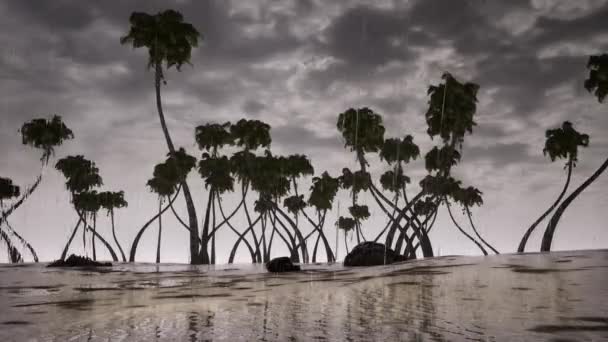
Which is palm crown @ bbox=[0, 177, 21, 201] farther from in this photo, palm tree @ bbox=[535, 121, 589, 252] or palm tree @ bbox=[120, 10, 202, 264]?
palm tree @ bbox=[535, 121, 589, 252]

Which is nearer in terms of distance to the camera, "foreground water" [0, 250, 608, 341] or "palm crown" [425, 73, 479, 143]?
"foreground water" [0, 250, 608, 341]

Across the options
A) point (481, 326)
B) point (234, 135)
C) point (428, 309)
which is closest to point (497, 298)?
point (428, 309)

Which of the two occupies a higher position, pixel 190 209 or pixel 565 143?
pixel 565 143

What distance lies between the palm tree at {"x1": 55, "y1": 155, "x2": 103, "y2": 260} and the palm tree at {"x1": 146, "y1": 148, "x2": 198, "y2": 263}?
26.0 ft

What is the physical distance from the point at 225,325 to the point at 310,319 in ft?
1.89

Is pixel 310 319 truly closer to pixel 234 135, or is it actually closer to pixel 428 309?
pixel 428 309

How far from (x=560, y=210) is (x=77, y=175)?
54546 mm

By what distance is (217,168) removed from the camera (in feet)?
175

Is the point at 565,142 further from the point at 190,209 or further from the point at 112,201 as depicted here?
the point at 112,201

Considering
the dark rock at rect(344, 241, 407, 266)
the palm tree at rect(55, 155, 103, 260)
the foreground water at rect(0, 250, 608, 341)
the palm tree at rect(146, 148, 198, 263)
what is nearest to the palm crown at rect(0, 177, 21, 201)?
the palm tree at rect(55, 155, 103, 260)

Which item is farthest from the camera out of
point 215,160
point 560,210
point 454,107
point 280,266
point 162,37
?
point 215,160

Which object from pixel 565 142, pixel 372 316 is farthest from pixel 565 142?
pixel 372 316

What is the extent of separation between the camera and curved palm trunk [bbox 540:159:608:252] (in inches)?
1236

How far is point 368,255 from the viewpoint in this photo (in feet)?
51.7
